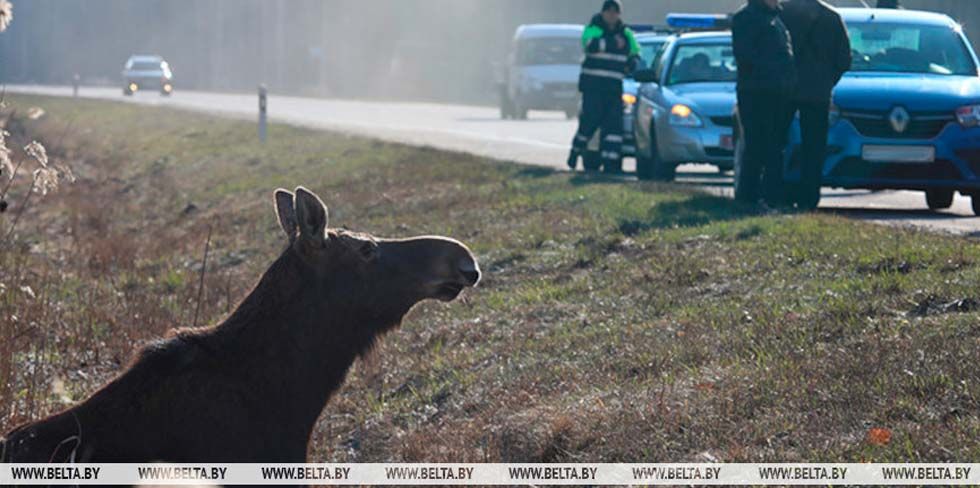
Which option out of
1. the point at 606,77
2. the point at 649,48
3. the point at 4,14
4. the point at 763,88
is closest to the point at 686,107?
the point at 606,77

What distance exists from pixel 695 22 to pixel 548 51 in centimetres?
2237

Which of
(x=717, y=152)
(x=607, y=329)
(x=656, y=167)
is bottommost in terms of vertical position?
(x=656, y=167)

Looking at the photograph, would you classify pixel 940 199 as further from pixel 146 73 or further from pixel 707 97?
pixel 146 73

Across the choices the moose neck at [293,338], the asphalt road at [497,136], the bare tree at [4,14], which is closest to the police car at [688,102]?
the asphalt road at [497,136]

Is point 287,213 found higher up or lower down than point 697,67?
higher up

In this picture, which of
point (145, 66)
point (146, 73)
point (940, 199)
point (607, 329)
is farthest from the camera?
point (145, 66)

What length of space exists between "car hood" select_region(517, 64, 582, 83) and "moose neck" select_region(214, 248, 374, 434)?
118 ft

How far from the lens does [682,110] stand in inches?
771

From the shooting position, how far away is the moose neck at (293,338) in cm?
643

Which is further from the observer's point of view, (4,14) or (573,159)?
(573,159)

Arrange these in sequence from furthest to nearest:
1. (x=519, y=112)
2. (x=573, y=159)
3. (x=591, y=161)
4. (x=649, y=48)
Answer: (x=519, y=112) → (x=649, y=48) → (x=591, y=161) → (x=573, y=159)

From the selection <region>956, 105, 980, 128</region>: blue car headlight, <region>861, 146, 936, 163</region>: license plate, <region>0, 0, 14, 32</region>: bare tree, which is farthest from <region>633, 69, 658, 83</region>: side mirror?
<region>0, 0, 14, 32</region>: bare tree

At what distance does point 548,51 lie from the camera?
43438 mm

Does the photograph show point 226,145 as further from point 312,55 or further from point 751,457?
point 312,55
